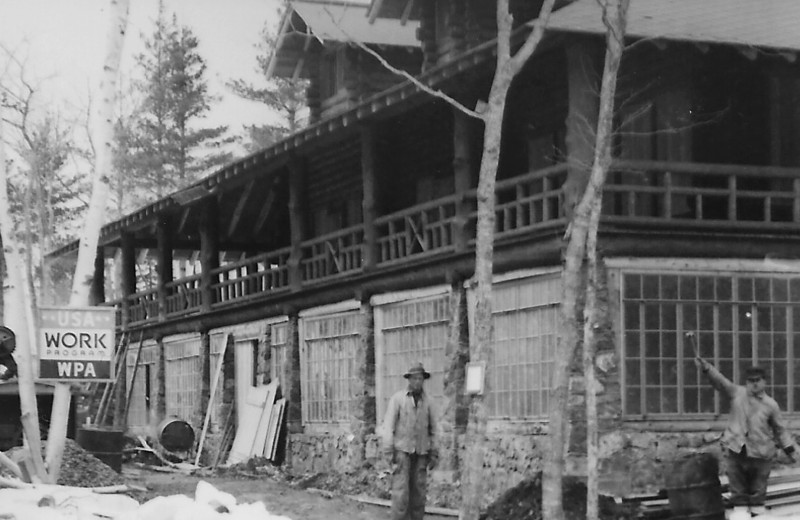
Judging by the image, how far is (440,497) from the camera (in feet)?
61.8

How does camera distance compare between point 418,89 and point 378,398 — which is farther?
point 378,398

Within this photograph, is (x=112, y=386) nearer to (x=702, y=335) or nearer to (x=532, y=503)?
(x=532, y=503)

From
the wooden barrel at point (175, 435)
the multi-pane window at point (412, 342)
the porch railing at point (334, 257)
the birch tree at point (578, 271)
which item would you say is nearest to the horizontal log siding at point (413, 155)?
the porch railing at point (334, 257)

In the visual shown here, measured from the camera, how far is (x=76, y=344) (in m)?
13.7

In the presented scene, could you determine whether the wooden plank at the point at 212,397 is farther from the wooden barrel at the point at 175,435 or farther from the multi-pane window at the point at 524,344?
the multi-pane window at the point at 524,344

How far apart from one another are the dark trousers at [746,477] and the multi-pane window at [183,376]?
1723 centimetres

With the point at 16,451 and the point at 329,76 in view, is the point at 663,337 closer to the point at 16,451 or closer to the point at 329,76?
the point at 16,451

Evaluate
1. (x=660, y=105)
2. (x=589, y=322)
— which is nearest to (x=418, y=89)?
(x=660, y=105)

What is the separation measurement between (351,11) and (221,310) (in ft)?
23.6

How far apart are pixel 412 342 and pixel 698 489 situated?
7752 mm

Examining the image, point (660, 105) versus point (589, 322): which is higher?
point (660, 105)

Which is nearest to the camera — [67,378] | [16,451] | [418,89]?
[67,378]

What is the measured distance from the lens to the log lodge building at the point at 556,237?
55.3 ft

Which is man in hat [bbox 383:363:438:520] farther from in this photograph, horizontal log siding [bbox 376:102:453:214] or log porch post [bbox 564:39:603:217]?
horizontal log siding [bbox 376:102:453:214]
